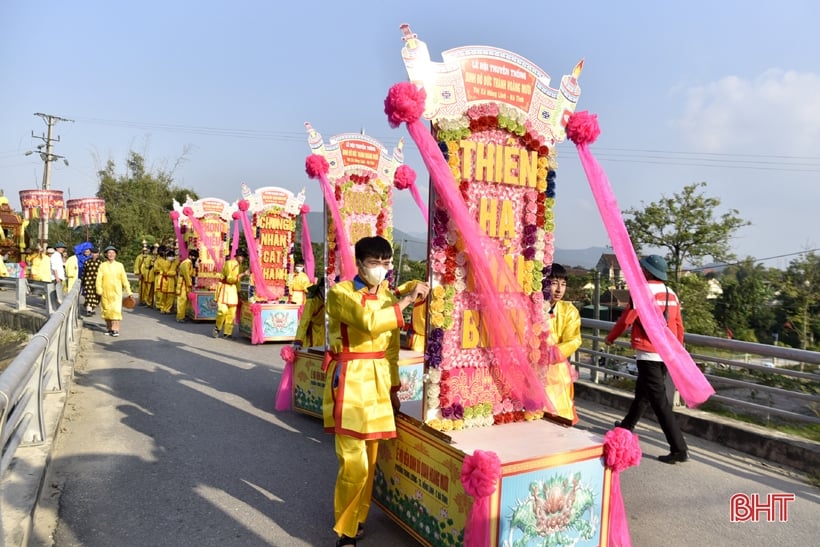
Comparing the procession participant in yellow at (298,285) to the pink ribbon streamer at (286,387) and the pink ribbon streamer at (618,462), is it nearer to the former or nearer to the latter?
the pink ribbon streamer at (286,387)

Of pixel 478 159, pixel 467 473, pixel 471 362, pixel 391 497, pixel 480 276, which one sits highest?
pixel 478 159

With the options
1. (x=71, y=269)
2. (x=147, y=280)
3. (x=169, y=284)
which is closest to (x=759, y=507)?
(x=169, y=284)

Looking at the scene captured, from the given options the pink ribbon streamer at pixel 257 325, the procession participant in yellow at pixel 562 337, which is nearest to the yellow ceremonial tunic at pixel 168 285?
the pink ribbon streamer at pixel 257 325

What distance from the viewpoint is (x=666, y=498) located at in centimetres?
388

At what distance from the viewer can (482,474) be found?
8.09ft

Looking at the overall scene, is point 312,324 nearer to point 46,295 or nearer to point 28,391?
point 28,391

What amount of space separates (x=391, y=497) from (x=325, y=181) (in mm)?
3596

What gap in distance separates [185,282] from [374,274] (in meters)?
12.1

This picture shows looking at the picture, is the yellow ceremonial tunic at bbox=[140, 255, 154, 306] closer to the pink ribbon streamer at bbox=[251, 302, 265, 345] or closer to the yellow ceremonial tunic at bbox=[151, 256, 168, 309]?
the yellow ceremonial tunic at bbox=[151, 256, 168, 309]

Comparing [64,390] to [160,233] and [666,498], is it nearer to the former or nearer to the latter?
[666,498]

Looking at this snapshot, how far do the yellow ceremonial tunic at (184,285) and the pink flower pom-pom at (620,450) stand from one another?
41.6 feet

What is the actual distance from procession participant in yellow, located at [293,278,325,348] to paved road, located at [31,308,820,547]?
84 centimetres

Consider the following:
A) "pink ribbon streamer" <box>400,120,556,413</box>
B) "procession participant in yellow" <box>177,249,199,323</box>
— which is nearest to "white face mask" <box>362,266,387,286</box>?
"pink ribbon streamer" <box>400,120,556,413</box>

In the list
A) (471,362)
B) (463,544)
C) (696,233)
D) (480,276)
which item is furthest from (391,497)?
(696,233)
